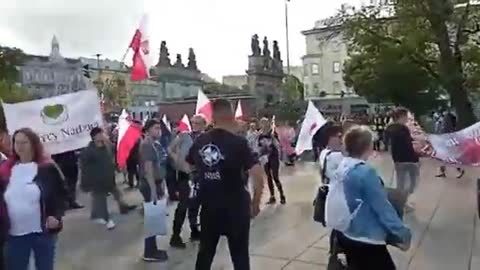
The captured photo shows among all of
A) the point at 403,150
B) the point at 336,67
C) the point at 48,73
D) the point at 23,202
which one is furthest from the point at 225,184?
the point at 336,67

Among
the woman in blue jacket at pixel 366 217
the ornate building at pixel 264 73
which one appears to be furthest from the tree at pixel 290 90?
the woman in blue jacket at pixel 366 217

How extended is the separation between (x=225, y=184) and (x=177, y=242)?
3361mm

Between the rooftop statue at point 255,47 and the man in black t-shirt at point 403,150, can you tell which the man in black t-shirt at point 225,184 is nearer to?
the man in black t-shirt at point 403,150

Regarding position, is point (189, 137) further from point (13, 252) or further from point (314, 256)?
point (13, 252)

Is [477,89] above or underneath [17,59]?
underneath

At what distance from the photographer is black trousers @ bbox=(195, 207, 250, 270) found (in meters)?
5.14

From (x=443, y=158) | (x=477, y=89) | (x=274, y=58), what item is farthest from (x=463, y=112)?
(x=274, y=58)

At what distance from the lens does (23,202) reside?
4816 mm

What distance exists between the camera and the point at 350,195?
4410 mm

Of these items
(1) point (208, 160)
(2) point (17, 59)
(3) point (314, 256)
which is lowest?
(3) point (314, 256)

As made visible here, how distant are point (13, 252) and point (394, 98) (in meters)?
40.2

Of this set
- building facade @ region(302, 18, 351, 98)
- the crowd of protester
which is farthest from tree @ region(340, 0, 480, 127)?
building facade @ region(302, 18, 351, 98)

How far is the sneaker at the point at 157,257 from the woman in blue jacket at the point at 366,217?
11.5 ft

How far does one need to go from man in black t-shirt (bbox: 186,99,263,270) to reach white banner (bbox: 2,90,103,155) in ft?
12.5
